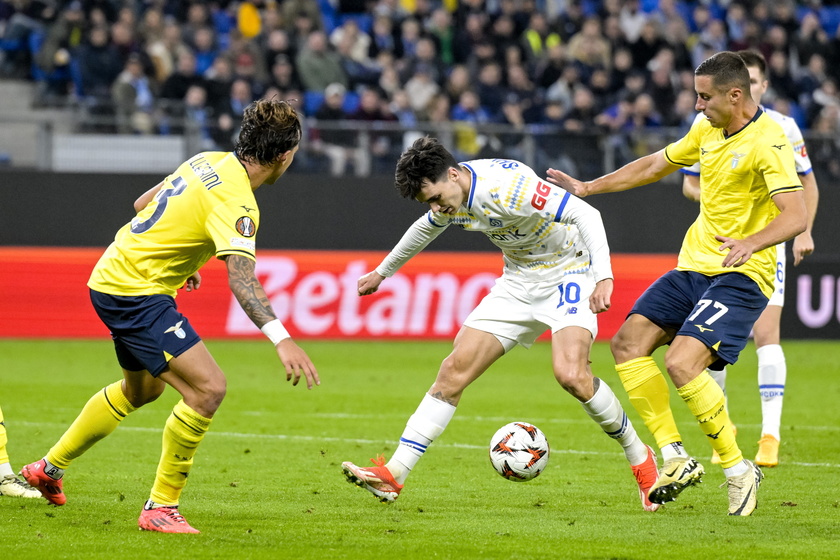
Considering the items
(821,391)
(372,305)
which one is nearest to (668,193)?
(372,305)

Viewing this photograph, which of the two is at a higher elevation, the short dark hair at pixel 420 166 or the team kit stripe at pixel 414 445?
the short dark hair at pixel 420 166

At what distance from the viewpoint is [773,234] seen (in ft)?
19.2

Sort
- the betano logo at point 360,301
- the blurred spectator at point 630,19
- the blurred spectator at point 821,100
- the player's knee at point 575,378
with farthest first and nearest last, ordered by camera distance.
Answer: the blurred spectator at point 630,19 < the blurred spectator at point 821,100 < the betano logo at point 360,301 < the player's knee at point 575,378

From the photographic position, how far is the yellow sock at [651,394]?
21.3 feet

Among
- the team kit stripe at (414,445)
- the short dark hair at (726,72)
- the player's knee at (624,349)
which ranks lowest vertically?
the team kit stripe at (414,445)

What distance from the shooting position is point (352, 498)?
6.80m

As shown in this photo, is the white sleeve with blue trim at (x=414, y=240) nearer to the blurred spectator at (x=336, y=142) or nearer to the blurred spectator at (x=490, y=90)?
the blurred spectator at (x=336, y=142)

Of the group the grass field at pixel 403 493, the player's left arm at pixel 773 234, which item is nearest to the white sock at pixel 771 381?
the grass field at pixel 403 493

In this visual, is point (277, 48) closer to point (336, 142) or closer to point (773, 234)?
point (336, 142)

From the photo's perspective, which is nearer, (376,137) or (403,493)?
(403,493)

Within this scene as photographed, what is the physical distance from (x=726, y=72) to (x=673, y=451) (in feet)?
6.56

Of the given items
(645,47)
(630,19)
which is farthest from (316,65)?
(630,19)

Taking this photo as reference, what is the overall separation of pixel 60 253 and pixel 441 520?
11.3 meters

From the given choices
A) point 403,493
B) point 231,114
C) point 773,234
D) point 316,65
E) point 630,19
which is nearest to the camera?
point 773,234
